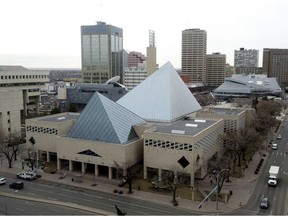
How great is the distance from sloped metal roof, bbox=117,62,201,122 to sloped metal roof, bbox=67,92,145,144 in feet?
38.0

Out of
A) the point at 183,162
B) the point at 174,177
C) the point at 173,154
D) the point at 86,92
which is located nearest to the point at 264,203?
the point at 174,177

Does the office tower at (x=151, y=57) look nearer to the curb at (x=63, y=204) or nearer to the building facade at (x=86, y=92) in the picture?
the building facade at (x=86, y=92)

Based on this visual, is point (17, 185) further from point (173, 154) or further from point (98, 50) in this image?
point (98, 50)

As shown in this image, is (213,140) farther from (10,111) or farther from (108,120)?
(10,111)

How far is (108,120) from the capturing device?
176 feet

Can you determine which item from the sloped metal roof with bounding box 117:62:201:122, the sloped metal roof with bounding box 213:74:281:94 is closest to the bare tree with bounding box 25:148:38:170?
the sloped metal roof with bounding box 117:62:201:122

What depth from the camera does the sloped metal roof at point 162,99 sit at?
68.4 meters

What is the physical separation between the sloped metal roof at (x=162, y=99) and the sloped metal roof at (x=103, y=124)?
11.6 metres

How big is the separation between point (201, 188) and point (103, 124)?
18.9 m

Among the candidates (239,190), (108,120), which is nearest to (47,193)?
(108,120)

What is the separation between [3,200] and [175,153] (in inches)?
979

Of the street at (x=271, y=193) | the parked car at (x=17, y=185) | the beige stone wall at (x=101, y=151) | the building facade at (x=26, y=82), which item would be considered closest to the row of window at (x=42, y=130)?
the beige stone wall at (x=101, y=151)

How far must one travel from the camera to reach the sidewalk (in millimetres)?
41281

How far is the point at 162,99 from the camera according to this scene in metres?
71.8
